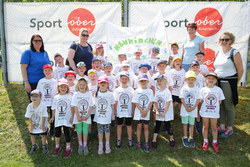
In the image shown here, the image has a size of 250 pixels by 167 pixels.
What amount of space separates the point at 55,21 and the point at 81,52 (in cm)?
352

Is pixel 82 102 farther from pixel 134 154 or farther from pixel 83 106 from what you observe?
pixel 134 154

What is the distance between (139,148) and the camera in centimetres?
414

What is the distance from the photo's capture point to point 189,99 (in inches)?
161

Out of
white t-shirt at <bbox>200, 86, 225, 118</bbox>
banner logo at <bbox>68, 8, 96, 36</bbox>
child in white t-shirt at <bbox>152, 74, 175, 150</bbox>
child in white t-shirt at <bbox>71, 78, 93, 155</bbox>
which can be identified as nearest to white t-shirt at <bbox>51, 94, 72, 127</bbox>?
child in white t-shirt at <bbox>71, 78, 93, 155</bbox>

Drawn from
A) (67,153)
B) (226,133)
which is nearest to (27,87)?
(67,153)

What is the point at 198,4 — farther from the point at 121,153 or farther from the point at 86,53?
the point at 121,153

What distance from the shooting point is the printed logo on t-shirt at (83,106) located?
3925 millimetres

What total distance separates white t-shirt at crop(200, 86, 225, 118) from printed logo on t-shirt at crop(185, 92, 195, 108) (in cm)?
20

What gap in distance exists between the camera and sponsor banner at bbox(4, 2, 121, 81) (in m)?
7.28

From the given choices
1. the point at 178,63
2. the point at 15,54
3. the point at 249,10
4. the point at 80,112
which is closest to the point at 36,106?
the point at 80,112

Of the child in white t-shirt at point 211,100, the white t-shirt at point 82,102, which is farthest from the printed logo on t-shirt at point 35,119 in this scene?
the child in white t-shirt at point 211,100

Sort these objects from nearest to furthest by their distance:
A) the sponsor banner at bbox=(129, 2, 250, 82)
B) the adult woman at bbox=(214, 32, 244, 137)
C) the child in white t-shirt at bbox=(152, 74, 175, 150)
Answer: the child in white t-shirt at bbox=(152, 74, 175, 150), the adult woman at bbox=(214, 32, 244, 137), the sponsor banner at bbox=(129, 2, 250, 82)

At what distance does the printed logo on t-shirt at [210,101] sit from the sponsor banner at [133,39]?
7.66 ft

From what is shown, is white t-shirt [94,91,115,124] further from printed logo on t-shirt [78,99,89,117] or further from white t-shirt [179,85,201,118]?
white t-shirt [179,85,201,118]
